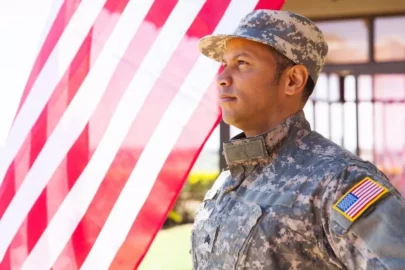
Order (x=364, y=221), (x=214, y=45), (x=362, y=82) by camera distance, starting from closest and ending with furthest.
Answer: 1. (x=364, y=221)
2. (x=214, y=45)
3. (x=362, y=82)

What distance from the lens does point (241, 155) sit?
1639 mm

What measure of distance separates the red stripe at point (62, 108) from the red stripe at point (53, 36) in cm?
10

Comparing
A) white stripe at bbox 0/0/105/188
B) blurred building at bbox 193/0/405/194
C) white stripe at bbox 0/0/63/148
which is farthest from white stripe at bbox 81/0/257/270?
blurred building at bbox 193/0/405/194

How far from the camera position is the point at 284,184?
152cm

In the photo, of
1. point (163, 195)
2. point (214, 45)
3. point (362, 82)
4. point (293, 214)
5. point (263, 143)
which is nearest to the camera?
point (293, 214)

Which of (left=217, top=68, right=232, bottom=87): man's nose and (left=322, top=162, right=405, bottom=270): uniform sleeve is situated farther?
(left=217, top=68, right=232, bottom=87): man's nose

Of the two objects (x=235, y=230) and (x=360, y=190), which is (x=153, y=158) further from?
(x=360, y=190)

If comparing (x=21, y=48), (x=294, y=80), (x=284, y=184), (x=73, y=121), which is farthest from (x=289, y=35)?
(x=21, y=48)

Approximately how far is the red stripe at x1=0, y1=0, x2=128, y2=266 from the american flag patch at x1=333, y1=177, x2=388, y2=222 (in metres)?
1.38

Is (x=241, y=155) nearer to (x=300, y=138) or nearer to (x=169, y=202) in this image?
(x=300, y=138)

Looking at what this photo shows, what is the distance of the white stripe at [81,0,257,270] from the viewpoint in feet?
8.15

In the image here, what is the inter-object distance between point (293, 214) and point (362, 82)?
3674mm

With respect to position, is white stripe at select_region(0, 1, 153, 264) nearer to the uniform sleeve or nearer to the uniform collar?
the uniform collar

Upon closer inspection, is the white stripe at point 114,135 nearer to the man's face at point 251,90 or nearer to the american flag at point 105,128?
the american flag at point 105,128
